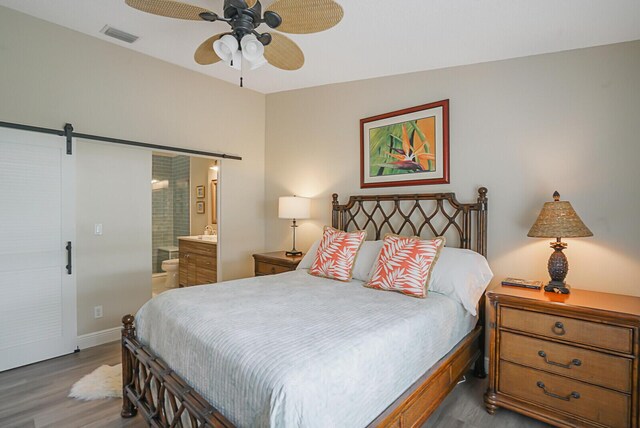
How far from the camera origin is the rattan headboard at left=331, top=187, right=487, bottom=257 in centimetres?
272

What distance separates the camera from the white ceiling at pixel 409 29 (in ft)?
6.70

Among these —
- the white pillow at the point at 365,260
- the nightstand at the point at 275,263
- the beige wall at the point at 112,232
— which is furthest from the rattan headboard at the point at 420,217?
the beige wall at the point at 112,232

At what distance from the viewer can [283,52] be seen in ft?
7.38

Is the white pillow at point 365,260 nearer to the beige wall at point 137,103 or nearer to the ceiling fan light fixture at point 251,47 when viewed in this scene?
the ceiling fan light fixture at point 251,47

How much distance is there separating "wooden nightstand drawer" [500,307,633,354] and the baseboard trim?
3498 millimetres

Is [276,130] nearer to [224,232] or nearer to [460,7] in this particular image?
[224,232]

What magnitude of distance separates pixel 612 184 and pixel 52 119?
14.5 feet

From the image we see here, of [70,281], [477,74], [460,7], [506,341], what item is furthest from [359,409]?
[70,281]

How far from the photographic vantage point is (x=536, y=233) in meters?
2.15

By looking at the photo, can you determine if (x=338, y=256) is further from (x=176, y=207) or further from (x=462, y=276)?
(x=176, y=207)

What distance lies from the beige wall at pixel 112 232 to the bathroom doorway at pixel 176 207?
2033 millimetres

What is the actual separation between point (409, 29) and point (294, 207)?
2074mm

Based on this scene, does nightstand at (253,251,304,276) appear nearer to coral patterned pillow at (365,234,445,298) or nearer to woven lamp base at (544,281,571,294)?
coral patterned pillow at (365,234,445,298)

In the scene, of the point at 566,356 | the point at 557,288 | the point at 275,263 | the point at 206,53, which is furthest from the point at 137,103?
the point at 566,356
